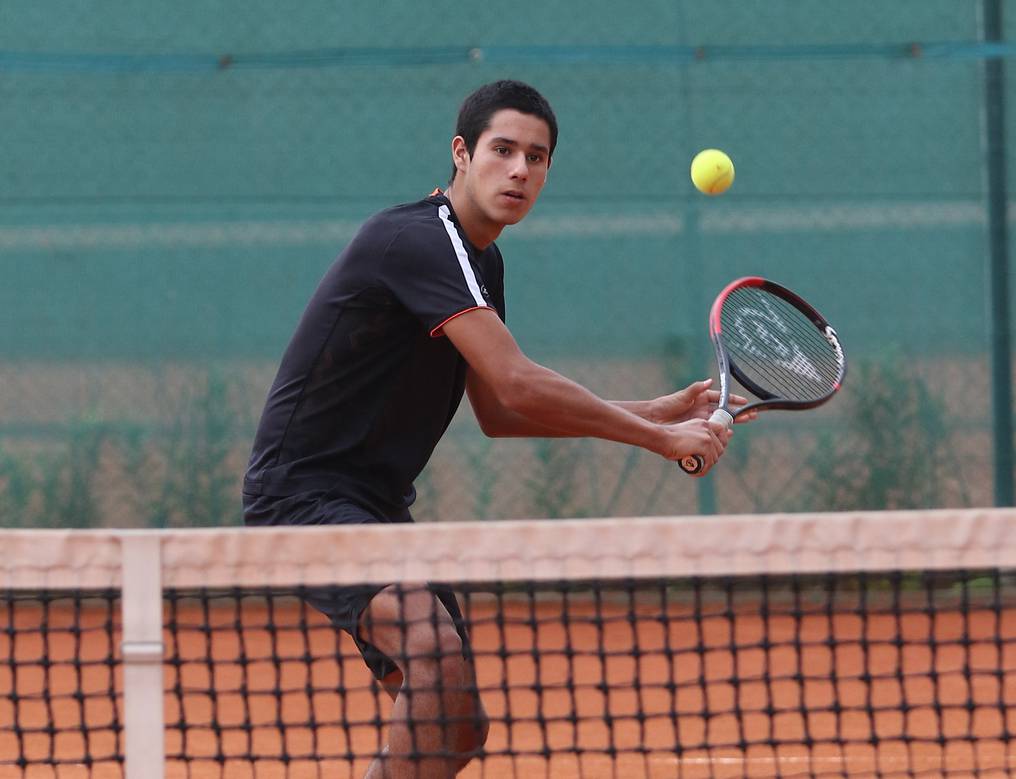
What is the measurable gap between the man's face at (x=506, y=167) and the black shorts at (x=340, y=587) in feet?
1.86

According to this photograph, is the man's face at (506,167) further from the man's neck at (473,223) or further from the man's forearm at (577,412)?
the man's forearm at (577,412)

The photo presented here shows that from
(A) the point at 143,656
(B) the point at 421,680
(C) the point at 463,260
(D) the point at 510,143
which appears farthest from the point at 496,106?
(A) the point at 143,656

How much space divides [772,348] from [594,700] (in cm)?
139

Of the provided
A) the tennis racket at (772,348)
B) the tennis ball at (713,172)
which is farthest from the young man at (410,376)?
the tennis ball at (713,172)

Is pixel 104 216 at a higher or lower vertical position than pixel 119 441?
higher

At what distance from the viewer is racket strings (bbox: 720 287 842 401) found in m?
3.09

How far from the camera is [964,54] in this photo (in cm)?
557

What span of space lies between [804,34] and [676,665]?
2.47 m

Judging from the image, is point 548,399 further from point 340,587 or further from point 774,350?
point 774,350

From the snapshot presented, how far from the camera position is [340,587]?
2305mm

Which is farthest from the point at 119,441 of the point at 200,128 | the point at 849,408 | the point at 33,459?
the point at 849,408

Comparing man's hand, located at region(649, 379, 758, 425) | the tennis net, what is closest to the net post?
the tennis net

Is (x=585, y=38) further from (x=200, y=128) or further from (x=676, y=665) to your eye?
(x=676, y=665)

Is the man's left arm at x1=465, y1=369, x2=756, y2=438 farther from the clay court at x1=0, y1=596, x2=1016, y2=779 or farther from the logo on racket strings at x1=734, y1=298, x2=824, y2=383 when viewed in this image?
the clay court at x1=0, y1=596, x2=1016, y2=779
